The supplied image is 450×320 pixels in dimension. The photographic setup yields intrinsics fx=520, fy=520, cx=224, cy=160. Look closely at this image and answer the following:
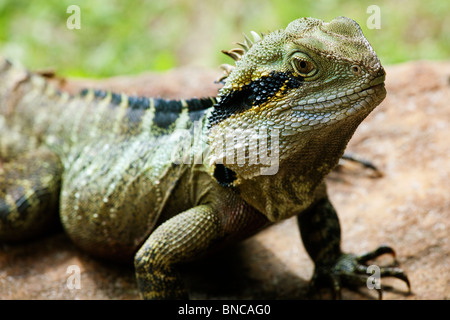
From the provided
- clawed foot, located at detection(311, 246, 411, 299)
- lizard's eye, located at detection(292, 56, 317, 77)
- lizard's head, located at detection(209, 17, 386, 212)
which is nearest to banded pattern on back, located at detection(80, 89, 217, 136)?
lizard's head, located at detection(209, 17, 386, 212)

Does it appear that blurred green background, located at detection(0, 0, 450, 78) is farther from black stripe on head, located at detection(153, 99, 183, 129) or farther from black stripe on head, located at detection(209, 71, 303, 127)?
black stripe on head, located at detection(209, 71, 303, 127)

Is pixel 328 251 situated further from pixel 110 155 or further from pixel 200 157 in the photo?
pixel 110 155

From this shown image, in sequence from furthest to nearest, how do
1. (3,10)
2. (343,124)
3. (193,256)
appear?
1. (3,10)
2. (193,256)
3. (343,124)

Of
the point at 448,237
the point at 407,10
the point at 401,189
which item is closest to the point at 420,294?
the point at 448,237

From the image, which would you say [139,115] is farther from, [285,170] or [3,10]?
[3,10]

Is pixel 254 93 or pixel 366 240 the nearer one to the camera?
pixel 254 93

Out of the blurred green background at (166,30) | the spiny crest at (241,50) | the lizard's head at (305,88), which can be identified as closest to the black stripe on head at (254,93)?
the lizard's head at (305,88)

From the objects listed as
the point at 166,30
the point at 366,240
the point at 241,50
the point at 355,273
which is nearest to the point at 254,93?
the point at 241,50
